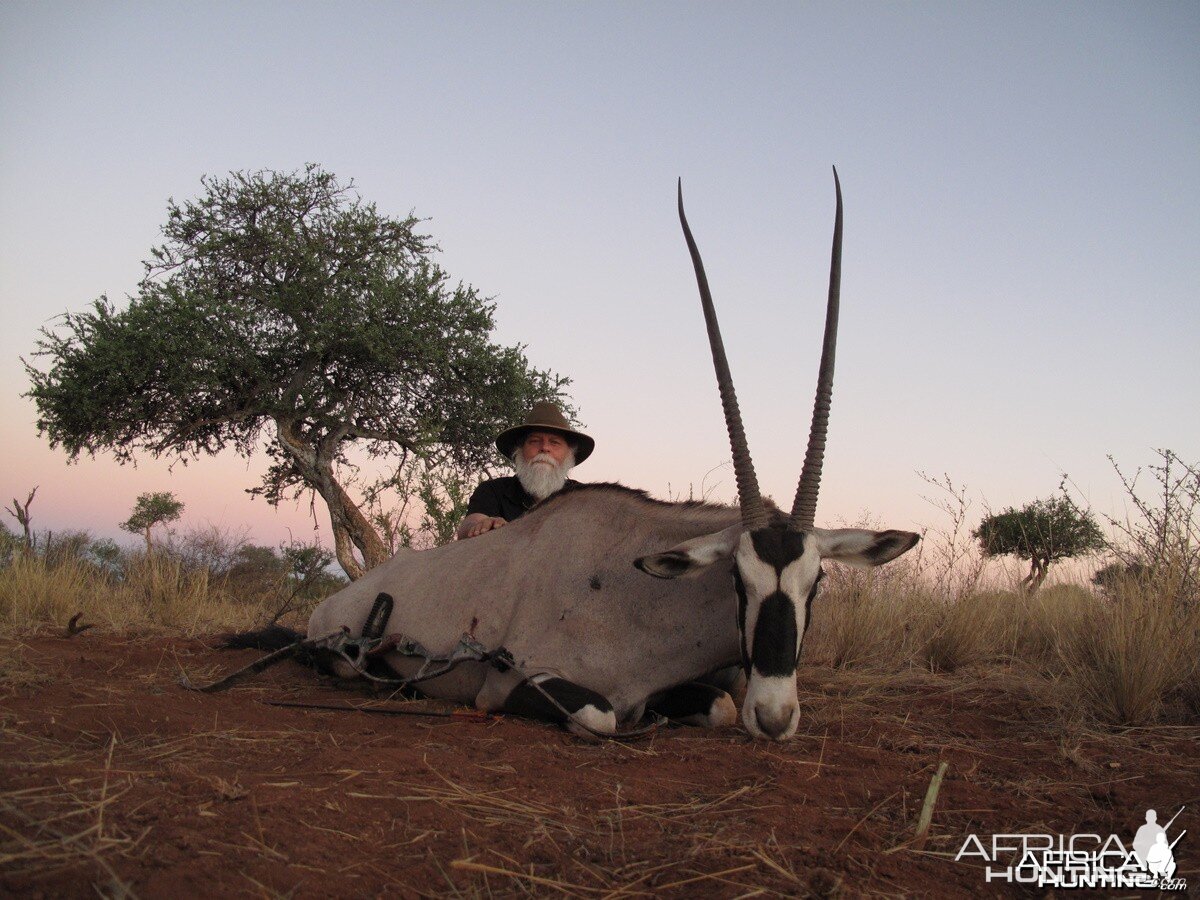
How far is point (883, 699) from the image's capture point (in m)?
4.95

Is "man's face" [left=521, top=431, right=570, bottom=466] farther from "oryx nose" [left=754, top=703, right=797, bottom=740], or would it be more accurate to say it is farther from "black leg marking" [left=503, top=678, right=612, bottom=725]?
"oryx nose" [left=754, top=703, right=797, bottom=740]

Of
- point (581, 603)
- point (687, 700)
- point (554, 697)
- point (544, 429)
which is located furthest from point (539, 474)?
point (554, 697)

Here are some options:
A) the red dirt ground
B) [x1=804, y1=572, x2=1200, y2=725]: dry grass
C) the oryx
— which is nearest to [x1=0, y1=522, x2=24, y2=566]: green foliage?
the red dirt ground

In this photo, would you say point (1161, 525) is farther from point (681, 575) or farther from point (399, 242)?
point (399, 242)

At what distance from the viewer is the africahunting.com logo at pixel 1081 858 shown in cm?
217

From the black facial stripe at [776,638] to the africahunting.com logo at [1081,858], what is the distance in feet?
3.63

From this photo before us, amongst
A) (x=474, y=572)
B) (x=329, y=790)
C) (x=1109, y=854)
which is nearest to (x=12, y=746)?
(x=329, y=790)

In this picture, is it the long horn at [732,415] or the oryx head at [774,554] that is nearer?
the oryx head at [774,554]

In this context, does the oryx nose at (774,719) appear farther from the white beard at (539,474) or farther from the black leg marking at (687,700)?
the white beard at (539,474)

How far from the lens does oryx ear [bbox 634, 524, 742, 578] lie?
397 centimetres

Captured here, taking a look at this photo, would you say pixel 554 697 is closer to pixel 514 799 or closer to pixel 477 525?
pixel 514 799

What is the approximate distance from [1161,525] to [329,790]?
5.33m

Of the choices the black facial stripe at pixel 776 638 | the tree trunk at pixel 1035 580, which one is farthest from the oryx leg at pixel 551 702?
the tree trunk at pixel 1035 580

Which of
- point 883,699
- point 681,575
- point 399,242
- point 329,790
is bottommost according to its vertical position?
point 883,699
